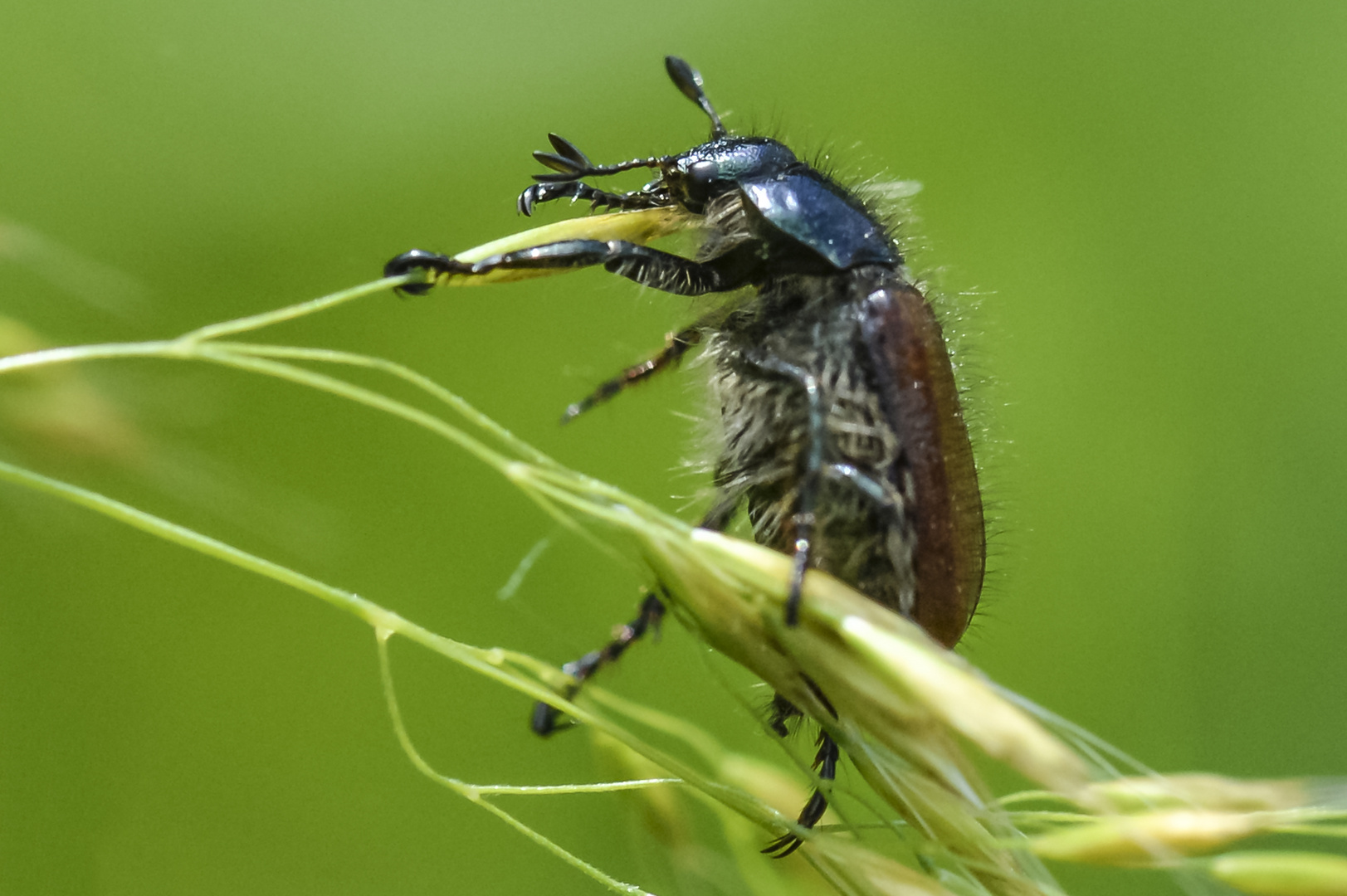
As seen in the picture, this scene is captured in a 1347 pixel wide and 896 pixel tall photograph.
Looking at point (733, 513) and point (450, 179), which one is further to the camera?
point (450, 179)

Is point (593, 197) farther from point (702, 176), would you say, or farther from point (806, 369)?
point (806, 369)

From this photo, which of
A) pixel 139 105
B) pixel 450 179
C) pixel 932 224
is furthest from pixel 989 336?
pixel 139 105

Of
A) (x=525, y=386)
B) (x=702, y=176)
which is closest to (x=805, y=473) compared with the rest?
(x=702, y=176)

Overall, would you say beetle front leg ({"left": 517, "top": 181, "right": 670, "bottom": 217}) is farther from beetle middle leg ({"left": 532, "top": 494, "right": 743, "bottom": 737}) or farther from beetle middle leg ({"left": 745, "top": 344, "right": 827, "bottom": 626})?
beetle middle leg ({"left": 532, "top": 494, "right": 743, "bottom": 737})

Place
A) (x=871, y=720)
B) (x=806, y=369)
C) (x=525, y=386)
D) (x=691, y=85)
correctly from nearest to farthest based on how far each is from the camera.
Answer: (x=871, y=720) → (x=806, y=369) → (x=691, y=85) → (x=525, y=386)

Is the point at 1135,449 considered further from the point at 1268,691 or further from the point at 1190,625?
the point at 1268,691

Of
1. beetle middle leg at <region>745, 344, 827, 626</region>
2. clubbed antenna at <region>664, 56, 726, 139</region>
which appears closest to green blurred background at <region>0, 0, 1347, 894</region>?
clubbed antenna at <region>664, 56, 726, 139</region>
